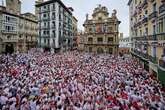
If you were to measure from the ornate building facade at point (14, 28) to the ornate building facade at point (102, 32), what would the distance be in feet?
62.8

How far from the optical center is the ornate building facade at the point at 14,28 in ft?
145

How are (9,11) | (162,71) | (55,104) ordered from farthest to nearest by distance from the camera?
A: 1. (9,11)
2. (162,71)
3. (55,104)

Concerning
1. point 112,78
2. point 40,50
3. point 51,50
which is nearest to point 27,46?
point 40,50

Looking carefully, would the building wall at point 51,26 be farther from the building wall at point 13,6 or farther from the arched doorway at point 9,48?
the arched doorway at point 9,48

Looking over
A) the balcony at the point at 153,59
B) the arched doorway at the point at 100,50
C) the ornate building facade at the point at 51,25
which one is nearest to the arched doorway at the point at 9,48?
the ornate building facade at the point at 51,25

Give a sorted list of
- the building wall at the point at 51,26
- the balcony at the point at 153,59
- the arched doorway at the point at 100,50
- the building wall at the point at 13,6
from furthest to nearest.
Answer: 1. the arched doorway at the point at 100,50
2. the building wall at the point at 51,26
3. the building wall at the point at 13,6
4. the balcony at the point at 153,59

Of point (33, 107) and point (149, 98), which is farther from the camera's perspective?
point (149, 98)

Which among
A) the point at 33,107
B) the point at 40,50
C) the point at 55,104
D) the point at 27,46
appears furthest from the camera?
the point at 27,46

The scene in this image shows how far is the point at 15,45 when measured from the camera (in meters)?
48.4

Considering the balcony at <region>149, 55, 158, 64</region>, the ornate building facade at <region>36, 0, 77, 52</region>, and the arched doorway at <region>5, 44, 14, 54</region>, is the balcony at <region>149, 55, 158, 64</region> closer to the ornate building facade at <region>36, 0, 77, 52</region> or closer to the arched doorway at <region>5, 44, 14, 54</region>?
the ornate building facade at <region>36, 0, 77, 52</region>

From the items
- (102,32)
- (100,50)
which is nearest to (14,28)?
(102,32)

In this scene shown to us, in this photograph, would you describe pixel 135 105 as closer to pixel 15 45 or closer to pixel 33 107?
pixel 33 107

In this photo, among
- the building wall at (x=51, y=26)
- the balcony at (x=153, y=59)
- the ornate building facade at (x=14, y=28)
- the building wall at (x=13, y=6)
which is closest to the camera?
the balcony at (x=153, y=59)

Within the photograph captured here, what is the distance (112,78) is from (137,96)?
20.5ft
